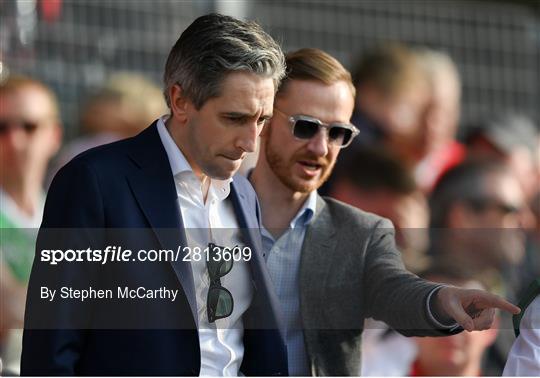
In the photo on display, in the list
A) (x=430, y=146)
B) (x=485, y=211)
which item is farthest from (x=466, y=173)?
(x=430, y=146)

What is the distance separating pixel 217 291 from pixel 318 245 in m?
0.47

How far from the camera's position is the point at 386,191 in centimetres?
679

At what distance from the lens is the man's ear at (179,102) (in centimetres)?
355

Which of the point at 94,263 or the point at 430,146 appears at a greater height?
the point at 94,263

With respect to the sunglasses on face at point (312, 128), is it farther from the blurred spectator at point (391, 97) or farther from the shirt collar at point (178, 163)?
the blurred spectator at point (391, 97)

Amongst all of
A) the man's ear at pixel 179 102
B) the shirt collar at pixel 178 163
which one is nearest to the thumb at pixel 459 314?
the shirt collar at pixel 178 163

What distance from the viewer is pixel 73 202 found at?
11.2 ft

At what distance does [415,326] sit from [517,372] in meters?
0.29

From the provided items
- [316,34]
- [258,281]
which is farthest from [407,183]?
[316,34]

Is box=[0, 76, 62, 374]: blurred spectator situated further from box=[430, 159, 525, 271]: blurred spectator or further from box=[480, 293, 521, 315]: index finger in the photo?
box=[480, 293, 521, 315]: index finger

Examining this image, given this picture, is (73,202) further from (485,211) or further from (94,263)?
(485,211)

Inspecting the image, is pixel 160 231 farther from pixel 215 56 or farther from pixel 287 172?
pixel 287 172

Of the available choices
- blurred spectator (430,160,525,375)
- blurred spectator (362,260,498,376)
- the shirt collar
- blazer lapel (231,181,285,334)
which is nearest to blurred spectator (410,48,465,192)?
blurred spectator (430,160,525,375)

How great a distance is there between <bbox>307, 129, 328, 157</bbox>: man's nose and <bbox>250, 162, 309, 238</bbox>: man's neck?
15 centimetres
